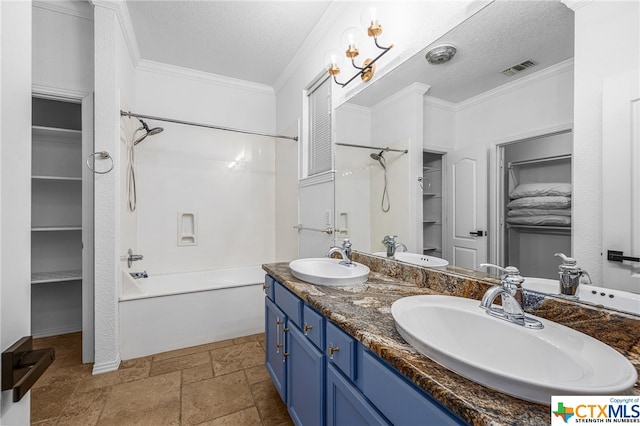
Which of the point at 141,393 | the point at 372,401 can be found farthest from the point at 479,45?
the point at 141,393

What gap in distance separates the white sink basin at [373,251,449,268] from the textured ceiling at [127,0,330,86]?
1947 mm

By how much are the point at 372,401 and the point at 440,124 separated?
3.78 ft

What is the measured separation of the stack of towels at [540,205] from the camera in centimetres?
87

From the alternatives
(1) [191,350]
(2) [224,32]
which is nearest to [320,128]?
(2) [224,32]

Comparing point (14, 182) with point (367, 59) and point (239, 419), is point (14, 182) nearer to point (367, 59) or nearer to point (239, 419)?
point (239, 419)

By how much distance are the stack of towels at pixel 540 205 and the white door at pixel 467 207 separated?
5.0 inches

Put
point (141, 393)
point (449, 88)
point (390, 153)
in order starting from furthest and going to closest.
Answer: point (141, 393)
point (390, 153)
point (449, 88)

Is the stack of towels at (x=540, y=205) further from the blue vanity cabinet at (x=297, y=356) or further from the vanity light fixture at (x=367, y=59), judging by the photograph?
the vanity light fixture at (x=367, y=59)

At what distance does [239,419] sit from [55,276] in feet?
7.18

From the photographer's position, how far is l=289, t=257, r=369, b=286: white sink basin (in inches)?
54.3

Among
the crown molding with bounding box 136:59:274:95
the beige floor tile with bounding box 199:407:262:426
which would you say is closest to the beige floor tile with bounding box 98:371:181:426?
the beige floor tile with bounding box 199:407:262:426

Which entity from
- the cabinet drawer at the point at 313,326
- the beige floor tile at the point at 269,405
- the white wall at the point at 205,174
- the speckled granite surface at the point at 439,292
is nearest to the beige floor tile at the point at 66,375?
the white wall at the point at 205,174

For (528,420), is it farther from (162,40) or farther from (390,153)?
(162,40)

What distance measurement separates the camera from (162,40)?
2584mm
